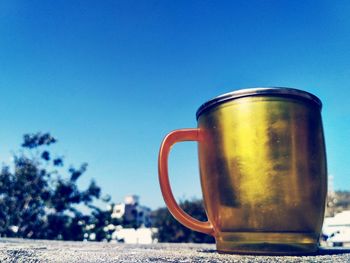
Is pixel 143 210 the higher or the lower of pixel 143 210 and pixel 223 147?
the lower

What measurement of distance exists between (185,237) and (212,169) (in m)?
10.1

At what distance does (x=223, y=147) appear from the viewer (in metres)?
0.47

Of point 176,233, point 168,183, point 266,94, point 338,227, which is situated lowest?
point 176,233

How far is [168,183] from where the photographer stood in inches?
20.6

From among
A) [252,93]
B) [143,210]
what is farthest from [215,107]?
[143,210]

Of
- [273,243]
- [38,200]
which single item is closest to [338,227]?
[273,243]

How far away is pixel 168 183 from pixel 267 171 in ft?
0.56

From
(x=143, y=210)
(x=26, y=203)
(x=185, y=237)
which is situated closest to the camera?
(x=26, y=203)

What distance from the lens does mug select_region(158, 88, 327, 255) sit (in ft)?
1.43

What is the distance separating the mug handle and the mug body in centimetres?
5

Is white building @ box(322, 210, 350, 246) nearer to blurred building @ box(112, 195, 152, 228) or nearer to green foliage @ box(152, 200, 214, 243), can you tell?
green foliage @ box(152, 200, 214, 243)

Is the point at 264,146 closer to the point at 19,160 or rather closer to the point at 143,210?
the point at 19,160

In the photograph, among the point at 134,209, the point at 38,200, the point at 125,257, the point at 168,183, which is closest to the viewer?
the point at 125,257

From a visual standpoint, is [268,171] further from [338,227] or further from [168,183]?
[338,227]
